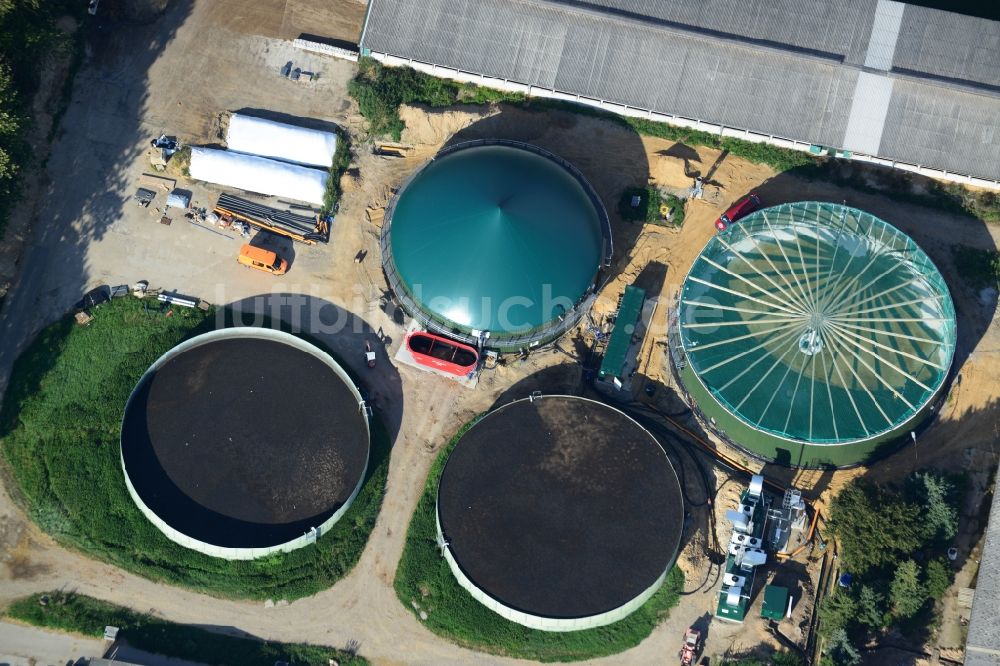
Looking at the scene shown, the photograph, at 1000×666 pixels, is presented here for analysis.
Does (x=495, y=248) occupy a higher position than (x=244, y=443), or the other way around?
(x=495, y=248)

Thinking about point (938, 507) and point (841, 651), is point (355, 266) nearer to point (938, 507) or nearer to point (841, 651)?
point (841, 651)

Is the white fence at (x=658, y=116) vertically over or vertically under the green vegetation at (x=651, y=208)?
over

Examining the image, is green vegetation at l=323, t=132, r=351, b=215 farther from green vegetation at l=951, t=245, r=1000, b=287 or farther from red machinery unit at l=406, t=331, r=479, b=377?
green vegetation at l=951, t=245, r=1000, b=287

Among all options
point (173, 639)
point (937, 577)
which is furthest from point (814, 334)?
point (173, 639)

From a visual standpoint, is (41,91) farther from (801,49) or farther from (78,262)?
(801,49)

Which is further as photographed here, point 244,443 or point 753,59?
point 753,59

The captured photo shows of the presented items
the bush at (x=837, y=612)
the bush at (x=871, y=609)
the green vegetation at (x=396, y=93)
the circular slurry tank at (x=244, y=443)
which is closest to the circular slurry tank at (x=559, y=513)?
the circular slurry tank at (x=244, y=443)

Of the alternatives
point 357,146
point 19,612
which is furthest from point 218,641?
point 357,146

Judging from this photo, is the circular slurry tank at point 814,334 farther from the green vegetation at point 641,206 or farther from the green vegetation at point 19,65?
the green vegetation at point 19,65
